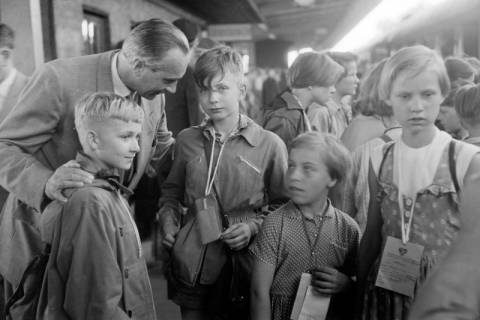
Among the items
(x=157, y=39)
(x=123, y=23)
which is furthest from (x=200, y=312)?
(x=123, y=23)

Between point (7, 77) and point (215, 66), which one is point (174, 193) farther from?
point (7, 77)

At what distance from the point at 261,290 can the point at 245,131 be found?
2.59ft

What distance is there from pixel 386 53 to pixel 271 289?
1304 centimetres

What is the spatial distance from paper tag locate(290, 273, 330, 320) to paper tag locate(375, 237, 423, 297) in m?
0.25

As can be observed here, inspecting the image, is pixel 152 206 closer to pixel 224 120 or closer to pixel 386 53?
pixel 224 120

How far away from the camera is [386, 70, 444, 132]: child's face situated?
6.27 feet

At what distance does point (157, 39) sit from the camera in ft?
7.10

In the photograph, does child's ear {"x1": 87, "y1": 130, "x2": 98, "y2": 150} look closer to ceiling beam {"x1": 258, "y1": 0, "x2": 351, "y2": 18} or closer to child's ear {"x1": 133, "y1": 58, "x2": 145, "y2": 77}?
child's ear {"x1": 133, "y1": 58, "x2": 145, "y2": 77}

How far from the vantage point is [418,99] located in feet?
6.35

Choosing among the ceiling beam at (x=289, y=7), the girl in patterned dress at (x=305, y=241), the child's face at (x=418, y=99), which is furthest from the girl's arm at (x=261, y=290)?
the ceiling beam at (x=289, y=7)

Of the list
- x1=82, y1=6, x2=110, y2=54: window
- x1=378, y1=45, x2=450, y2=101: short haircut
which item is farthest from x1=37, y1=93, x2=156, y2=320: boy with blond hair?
x1=82, y1=6, x2=110, y2=54: window

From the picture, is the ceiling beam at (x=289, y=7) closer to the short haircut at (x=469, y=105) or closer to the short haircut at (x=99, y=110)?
the short haircut at (x=469, y=105)

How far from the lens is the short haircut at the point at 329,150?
2150 mm

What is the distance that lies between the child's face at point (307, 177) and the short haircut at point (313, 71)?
4.68ft
